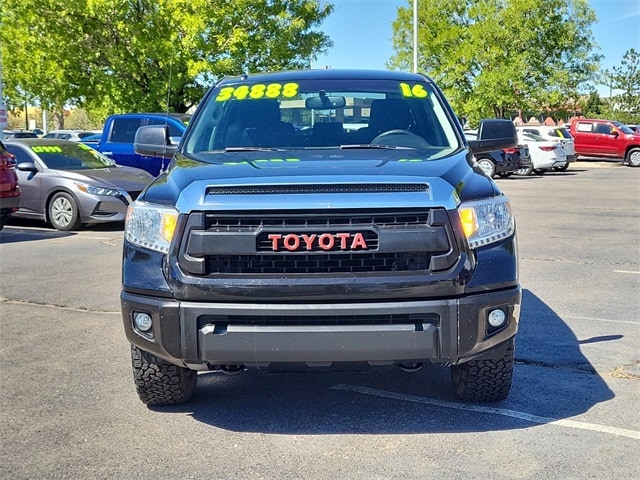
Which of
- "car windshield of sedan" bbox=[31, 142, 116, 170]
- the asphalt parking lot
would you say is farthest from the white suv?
the asphalt parking lot

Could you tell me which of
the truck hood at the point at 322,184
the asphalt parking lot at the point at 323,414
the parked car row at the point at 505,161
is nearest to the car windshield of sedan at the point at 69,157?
the asphalt parking lot at the point at 323,414

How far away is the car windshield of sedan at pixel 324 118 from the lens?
480cm

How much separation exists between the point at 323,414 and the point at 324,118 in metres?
1.85

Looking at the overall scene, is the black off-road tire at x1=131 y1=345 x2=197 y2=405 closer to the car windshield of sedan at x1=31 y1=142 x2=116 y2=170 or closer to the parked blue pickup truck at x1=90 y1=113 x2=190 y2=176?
the car windshield of sedan at x1=31 y1=142 x2=116 y2=170

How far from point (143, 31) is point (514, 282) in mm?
21803

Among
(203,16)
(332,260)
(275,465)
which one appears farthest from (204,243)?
(203,16)

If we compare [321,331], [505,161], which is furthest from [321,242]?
[505,161]

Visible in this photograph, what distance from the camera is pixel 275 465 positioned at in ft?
11.7

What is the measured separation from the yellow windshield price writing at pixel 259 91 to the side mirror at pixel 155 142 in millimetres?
466

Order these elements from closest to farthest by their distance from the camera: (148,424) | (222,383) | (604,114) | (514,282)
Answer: (514,282) < (148,424) < (222,383) < (604,114)

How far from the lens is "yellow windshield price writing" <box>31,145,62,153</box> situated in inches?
513

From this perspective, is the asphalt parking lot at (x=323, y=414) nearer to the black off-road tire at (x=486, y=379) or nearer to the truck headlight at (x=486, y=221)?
the black off-road tire at (x=486, y=379)

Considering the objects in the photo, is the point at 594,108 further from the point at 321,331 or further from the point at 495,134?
the point at 321,331

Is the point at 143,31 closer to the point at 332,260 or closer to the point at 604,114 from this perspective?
the point at 332,260
